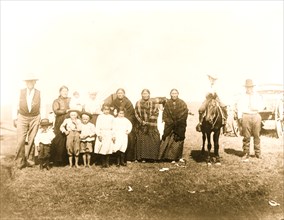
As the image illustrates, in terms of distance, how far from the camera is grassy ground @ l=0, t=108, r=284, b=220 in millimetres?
6215

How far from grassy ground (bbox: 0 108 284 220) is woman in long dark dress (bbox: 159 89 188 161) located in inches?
13.5

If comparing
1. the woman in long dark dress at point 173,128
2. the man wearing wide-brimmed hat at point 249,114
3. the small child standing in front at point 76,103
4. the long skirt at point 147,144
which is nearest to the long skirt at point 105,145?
the long skirt at point 147,144

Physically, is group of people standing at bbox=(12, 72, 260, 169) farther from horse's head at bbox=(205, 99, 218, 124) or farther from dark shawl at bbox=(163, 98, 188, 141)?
horse's head at bbox=(205, 99, 218, 124)

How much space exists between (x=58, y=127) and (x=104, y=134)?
3.70 ft

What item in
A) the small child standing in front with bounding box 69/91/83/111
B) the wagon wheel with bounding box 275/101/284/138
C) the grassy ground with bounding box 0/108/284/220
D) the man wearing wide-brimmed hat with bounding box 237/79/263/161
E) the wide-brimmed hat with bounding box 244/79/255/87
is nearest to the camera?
the grassy ground with bounding box 0/108/284/220

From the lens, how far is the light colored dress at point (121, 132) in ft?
27.8

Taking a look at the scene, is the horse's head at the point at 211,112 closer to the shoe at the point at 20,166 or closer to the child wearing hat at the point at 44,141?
the child wearing hat at the point at 44,141

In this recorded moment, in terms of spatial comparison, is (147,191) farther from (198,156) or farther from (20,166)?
(20,166)

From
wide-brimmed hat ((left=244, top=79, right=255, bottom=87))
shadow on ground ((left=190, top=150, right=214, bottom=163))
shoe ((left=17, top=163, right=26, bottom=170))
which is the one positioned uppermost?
wide-brimmed hat ((left=244, top=79, right=255, bottom=87))

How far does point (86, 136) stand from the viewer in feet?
27.3

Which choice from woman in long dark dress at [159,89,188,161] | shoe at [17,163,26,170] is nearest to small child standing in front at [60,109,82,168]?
shoe at [17,163,26,170]

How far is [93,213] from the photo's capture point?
607 cm

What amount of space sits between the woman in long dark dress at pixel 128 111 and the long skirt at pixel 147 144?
0.15 metres

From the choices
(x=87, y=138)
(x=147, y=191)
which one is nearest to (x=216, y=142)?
(x=147, y=191)
